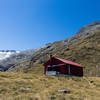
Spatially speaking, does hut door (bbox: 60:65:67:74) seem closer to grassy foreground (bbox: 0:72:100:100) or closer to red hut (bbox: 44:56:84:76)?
red hut (bbox: 44:56:84:76)

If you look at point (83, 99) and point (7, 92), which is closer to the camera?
point (83, 99)

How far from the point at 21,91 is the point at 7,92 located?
145 centimetres

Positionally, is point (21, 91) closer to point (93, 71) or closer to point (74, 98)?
point (74, 98)

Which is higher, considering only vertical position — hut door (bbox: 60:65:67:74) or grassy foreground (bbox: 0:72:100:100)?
hut door (bbox: 60:65:67:74)

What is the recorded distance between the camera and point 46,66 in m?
41.5

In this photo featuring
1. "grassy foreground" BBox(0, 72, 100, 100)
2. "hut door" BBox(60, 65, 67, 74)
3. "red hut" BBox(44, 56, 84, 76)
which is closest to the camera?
"grassy foreground" BBox(0, 72, 100, 100)

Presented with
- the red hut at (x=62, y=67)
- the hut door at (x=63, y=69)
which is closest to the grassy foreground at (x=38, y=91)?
the red hut at (x=62, y=67)

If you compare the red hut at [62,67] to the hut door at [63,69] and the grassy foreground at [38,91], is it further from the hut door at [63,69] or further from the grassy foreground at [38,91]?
the grassy foreground at [38,91]

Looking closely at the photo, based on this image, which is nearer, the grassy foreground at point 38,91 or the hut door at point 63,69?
the grassy foreground at point 38,91

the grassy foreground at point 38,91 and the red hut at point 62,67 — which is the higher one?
the red hut at point 62,67

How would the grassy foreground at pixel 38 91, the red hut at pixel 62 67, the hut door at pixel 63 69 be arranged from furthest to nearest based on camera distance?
the red hut at pixel 62 67
the hut door at pixel 63 69
the grassy foreground at pixel 38 91

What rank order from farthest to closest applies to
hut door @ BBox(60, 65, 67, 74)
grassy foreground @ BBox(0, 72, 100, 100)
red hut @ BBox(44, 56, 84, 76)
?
1. red hut @ BBox(44, 56, 84, 76)
2. hut door @ BBox(60, 65, 67, 74)
3. grassy foreground @ BBox(0, 72, 100, 100)

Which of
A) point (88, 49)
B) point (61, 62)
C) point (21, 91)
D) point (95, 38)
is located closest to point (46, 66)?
point (61, 62)

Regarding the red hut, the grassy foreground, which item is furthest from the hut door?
the grassy foreground
